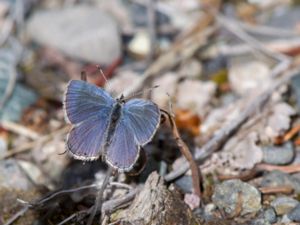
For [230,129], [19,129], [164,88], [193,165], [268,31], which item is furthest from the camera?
[268,31]

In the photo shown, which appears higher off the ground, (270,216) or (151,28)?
(151,28)

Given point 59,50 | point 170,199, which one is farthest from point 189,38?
point 170,199

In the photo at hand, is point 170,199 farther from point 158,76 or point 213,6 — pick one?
point 213,6

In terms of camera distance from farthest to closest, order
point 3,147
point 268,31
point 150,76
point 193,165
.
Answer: point 268,31 → point 150,76 → point 3,147 → point 193,165

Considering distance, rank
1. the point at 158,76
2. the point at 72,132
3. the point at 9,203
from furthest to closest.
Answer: the point at 158,76
the point at 9,203
the point at 72,132

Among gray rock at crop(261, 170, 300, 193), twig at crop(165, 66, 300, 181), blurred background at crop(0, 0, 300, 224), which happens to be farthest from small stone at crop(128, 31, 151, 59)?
gray rock at crop(261, 170, 300, 193)

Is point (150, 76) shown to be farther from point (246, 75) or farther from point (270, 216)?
point (270, 216)

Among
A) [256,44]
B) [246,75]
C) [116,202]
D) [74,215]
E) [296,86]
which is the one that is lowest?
[74,215]

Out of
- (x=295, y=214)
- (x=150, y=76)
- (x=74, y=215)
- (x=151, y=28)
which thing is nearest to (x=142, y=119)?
(x=74, y=215)
